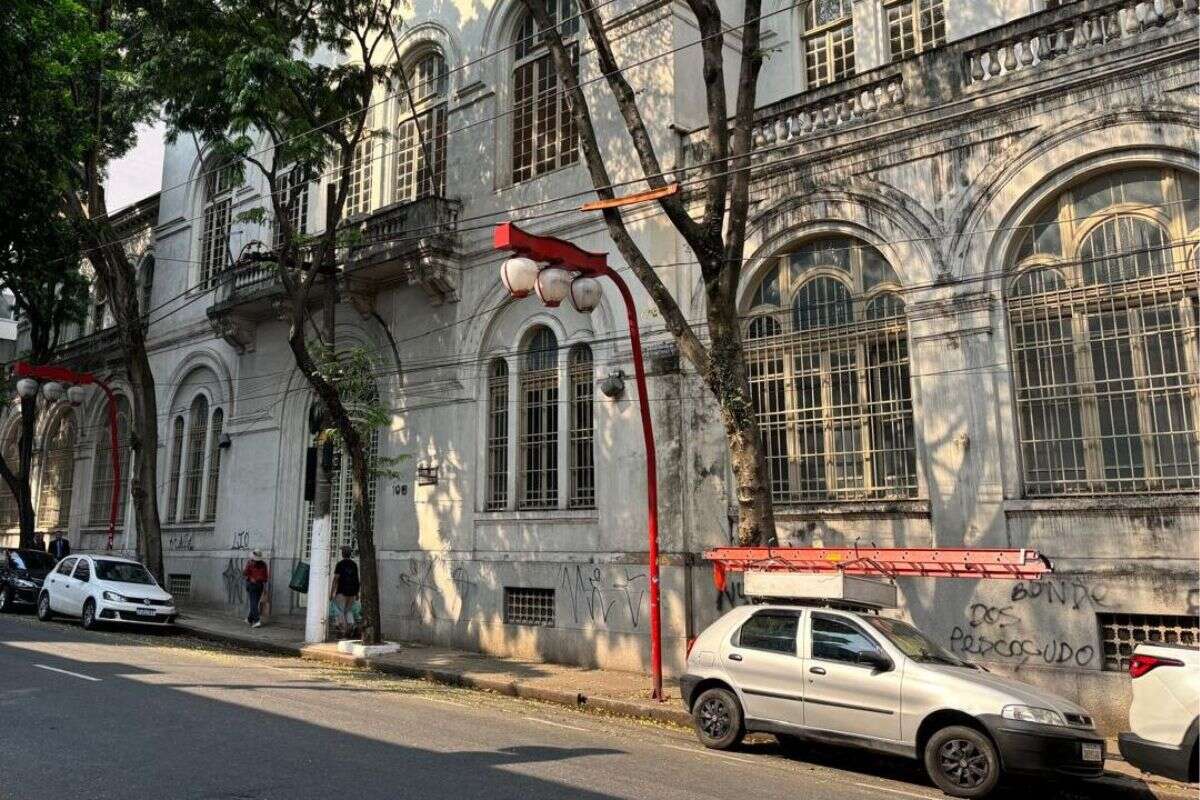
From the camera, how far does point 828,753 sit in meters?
9.45

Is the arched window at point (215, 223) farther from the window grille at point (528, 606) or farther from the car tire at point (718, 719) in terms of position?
the car tire at point (718, 719)

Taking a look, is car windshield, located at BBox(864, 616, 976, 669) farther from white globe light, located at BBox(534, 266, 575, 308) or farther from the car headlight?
white globe light, located at BBox(534, 266, 575, 308)

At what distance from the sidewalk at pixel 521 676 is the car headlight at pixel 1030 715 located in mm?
1008

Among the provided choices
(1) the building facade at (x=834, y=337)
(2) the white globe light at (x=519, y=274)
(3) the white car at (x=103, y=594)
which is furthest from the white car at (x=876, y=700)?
(3) the white car at (x=103, y=594)

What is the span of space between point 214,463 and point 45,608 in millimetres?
5656

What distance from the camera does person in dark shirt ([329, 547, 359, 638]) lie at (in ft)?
56.9

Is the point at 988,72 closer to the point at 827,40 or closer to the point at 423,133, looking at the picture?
the point at 827,40

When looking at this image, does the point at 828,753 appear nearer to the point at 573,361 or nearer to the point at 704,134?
the point at 573,361

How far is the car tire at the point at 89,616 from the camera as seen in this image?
56.9 ft

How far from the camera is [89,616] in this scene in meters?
17.4

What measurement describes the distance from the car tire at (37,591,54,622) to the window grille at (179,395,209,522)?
5.20 metres

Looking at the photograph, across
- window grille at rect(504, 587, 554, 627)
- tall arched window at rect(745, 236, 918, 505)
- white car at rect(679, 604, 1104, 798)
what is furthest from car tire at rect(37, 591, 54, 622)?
white car at rect(679, 604, 1104, 798)

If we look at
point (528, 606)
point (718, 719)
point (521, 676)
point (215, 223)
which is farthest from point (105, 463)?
point (718, 719)

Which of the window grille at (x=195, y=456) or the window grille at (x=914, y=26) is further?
the window grille at (x=195, y=456)
